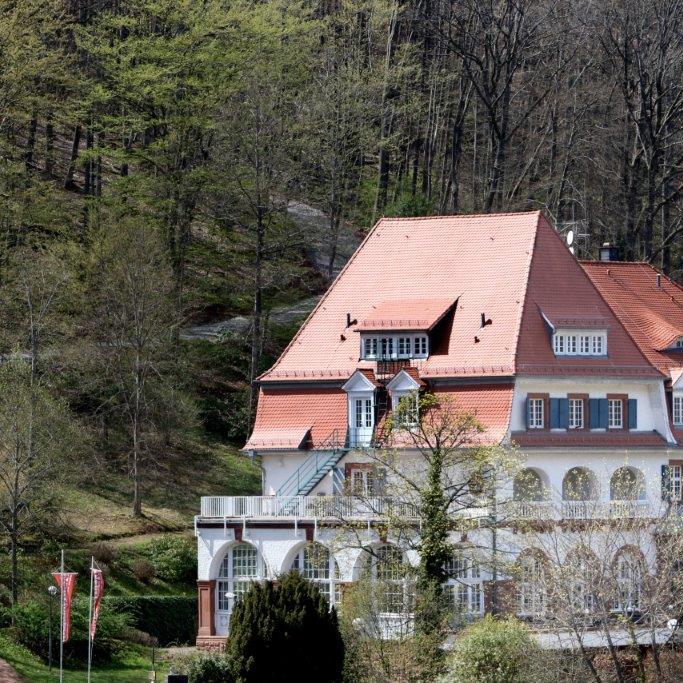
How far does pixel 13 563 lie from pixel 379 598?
1151cm

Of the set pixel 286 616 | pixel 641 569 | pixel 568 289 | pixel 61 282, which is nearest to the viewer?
pixel 286 616

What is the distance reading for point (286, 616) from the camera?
49.3 m

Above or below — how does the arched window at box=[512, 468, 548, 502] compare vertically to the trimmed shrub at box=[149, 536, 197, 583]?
above

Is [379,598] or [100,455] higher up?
[100,455]

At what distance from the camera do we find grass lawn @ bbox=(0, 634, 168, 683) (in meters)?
50.8

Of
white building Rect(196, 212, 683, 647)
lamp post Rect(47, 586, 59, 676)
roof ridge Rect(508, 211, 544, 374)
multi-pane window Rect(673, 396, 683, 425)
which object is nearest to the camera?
lamp post Rect(47, 586, 59, 676)

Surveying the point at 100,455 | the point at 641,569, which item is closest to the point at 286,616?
the point at 641,569

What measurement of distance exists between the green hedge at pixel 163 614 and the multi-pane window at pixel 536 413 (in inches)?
449

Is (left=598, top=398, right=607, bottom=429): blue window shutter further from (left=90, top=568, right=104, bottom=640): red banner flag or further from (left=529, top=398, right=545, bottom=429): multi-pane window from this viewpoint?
(left=90, top=568, right=104, bottom=640): red banner flag

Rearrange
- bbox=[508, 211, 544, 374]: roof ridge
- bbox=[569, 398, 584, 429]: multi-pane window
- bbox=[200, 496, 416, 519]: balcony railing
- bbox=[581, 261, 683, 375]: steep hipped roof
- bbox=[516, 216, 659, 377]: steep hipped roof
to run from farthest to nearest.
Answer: bbox=[581, 261, 683, 375]: steep hipped roof → bbox=[569, 398, 584, 429]: multi-pane window → bbox=[516, 216, 659, 377]: steep hipped roof → bbox=[508, 211, 544, 374]: roof ridge → bbox=[200, 496, 416, 519]: balcony railing

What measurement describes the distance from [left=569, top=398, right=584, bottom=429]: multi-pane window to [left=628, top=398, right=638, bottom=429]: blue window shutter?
65.7 inches

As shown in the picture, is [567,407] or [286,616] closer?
[286,616]

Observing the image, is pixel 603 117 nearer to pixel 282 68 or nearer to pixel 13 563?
pixel 282 68

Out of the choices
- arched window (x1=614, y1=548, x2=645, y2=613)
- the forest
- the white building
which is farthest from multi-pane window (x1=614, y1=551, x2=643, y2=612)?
the forest
